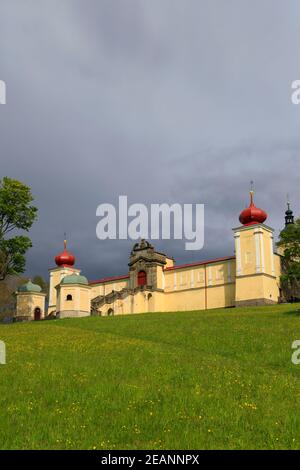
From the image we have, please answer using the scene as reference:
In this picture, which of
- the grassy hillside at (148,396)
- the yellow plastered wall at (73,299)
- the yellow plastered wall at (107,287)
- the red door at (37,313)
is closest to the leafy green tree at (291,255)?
the yellow plastered wall at (107,287)

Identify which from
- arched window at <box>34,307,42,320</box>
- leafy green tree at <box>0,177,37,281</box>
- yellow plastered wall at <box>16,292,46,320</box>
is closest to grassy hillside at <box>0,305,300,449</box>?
leafy green tree at <box>0,177,37,281</box>

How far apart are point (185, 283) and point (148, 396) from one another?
2287 inches

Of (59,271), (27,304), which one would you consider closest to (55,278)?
(59,271)

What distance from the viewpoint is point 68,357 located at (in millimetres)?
20297

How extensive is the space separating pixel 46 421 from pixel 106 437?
1.87 m

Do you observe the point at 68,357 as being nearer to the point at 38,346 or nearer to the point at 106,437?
the point at 38,346

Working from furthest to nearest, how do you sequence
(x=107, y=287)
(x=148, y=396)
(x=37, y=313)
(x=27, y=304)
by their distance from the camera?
(x=107, y=287) → (x=37, y=313) → (x=27, y=304) → (x=148, y=396)

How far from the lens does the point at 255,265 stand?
63.0 m

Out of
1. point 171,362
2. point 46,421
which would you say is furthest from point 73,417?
point 171,362

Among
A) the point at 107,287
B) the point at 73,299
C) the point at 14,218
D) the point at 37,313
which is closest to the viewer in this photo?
the point at 14,218

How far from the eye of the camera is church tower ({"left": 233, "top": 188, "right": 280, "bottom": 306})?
2445 inches

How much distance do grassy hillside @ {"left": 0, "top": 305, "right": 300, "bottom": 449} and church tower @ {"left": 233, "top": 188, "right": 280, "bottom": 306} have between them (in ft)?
123

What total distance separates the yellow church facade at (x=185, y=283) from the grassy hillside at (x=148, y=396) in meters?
38.3

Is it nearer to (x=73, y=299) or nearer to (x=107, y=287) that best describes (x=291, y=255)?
(x=73, y=299)
